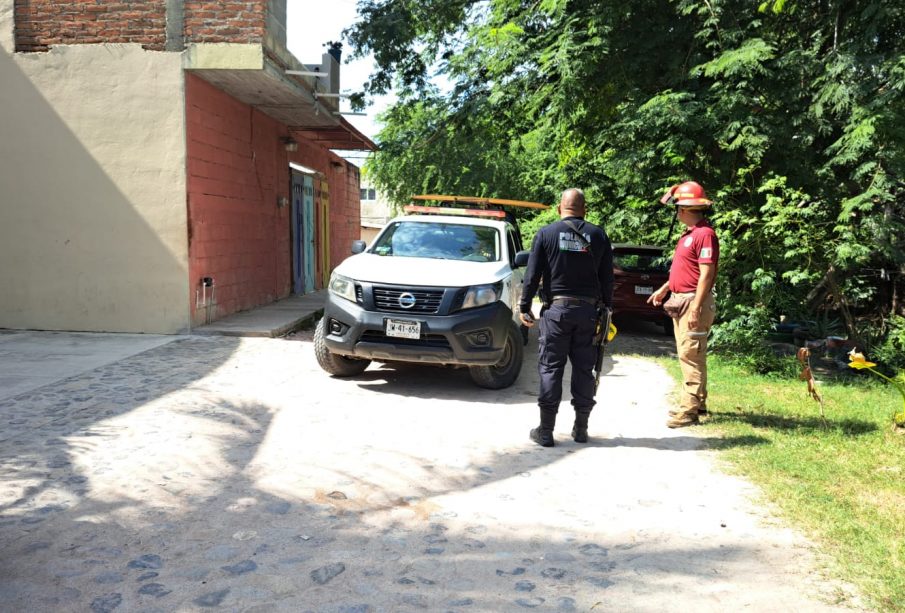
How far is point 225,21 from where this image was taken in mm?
10727

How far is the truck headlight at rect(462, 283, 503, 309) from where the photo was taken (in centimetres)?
737

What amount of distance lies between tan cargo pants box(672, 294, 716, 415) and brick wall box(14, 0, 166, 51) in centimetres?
830

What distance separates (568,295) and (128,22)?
831cm

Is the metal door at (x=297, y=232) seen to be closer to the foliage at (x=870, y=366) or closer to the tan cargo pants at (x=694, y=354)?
the tan cargo pants at (x=694, y=354)

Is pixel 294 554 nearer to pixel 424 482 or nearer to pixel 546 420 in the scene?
pixel 424 482

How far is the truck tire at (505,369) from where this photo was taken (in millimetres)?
7691

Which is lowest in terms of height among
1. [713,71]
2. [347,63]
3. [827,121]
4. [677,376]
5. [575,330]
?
[677,376]

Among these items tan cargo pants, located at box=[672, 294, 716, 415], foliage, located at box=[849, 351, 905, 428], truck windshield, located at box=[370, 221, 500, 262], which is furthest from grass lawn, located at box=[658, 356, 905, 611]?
truck windshield, located at box=[370, 221, 500, 262]

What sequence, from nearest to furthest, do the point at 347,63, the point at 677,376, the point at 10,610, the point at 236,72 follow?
the point at 10,610 < the point at 677,376 < the point at 236,72 < the point at 347,63

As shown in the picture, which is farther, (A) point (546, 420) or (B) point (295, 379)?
(B) point (295, 379)

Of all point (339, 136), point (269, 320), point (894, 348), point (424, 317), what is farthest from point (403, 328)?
point (339, 136)

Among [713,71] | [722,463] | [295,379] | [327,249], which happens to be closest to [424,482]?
[722,463]

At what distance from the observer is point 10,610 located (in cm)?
308

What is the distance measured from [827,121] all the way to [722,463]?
559 centimetres
